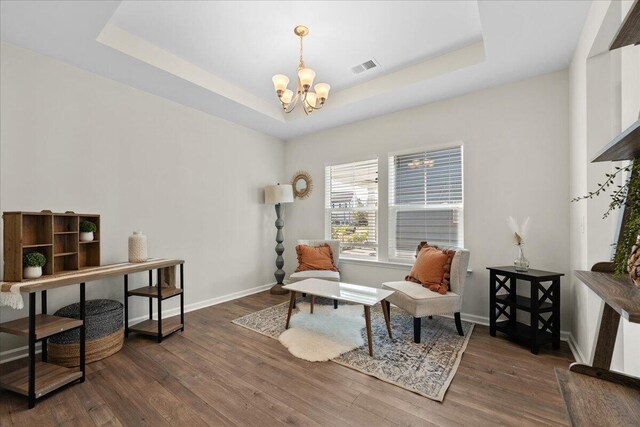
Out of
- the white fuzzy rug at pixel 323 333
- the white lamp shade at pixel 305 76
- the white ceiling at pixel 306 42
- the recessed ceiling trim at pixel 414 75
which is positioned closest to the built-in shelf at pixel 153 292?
the white fuzzy rug at pixel 323 333

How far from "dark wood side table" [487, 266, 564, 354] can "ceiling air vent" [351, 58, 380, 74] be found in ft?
8.09

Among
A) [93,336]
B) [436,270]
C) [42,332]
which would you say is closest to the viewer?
[42,332]

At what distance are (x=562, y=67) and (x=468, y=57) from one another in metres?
0.93

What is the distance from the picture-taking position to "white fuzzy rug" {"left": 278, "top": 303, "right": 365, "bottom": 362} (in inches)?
98.4

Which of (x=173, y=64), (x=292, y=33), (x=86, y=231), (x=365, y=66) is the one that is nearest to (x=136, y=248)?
(x=86, y=231)

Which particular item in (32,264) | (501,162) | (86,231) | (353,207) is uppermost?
(501,162)

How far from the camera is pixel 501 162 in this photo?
3.11m

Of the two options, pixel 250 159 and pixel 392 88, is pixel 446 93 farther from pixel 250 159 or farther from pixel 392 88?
pixel 250 159

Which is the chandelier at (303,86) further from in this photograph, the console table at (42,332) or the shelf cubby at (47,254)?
the shelf cubby at (47,254)

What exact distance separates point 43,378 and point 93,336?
429 mm

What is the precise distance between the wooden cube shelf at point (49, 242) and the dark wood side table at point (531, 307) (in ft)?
12.7

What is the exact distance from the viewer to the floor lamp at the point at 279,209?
14.6 ft

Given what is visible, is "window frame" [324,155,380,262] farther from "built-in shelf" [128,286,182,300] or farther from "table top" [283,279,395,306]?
"built-in shelf" [128,286,182,300]

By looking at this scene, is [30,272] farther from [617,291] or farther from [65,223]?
[617,291]
